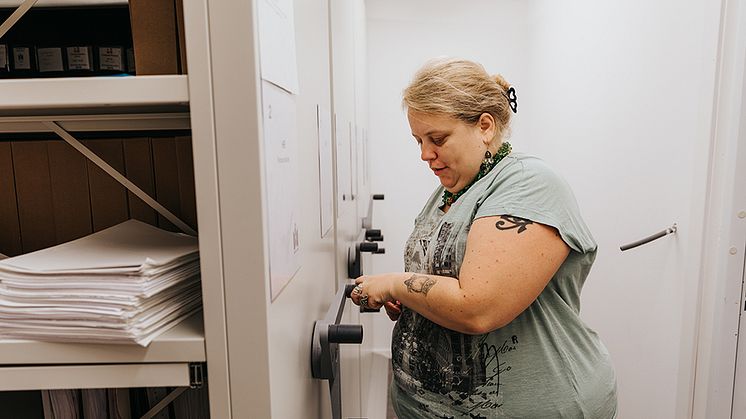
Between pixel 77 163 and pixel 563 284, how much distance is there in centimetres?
100

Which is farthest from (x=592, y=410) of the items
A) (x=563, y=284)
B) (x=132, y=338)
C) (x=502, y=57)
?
(x=502, y=57)

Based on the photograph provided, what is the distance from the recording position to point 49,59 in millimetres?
758

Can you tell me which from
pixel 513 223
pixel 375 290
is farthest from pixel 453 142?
pixel 375 290

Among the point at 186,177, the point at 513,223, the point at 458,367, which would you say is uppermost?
the point at 186,177

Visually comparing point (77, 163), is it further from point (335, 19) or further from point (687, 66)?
point (687, 66)

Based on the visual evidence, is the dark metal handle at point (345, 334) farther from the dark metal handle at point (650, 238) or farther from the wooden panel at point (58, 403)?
the dark metal handle at point (650, 238)

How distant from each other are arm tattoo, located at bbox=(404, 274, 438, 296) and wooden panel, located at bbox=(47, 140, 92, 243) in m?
0.62

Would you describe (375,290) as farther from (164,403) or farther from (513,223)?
(164,403)

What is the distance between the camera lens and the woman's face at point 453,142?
43.1 inches

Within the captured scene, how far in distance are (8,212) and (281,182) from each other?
0.62m

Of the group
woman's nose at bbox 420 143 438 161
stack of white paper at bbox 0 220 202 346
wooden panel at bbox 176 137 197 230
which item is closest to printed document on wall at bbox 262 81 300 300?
stack of white paper at bbox 0 220 202 346

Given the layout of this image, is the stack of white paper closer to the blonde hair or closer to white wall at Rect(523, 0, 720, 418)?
the blonde hair

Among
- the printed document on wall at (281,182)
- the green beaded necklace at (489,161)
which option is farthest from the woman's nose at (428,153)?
the printed document on wall at (281,182)

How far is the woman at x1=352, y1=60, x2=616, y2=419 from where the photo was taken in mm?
929
